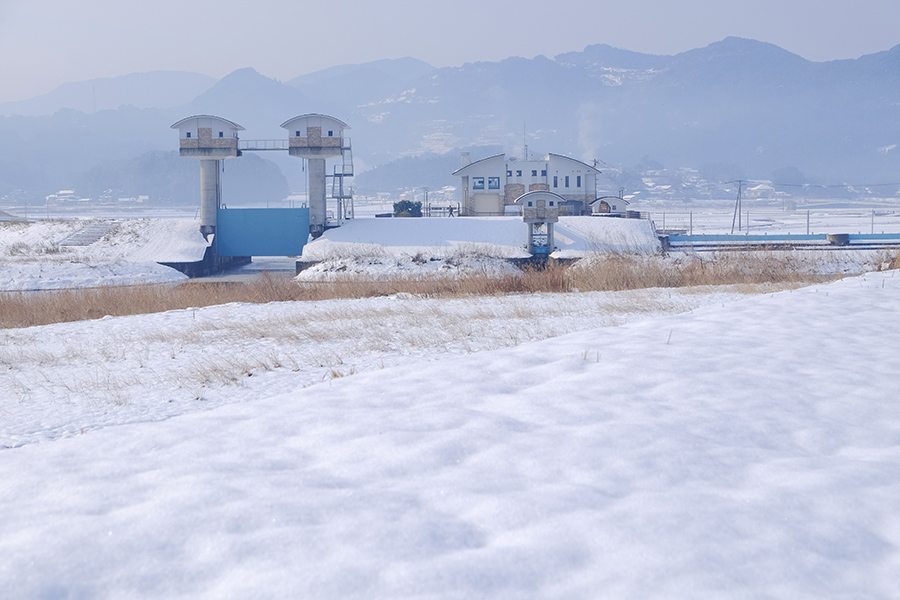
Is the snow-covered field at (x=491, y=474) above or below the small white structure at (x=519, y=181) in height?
below

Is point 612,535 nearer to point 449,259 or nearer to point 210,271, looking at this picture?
point 449,259

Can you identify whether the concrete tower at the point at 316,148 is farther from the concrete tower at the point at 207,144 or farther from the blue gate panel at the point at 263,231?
the concrete tower at the point at 207,144

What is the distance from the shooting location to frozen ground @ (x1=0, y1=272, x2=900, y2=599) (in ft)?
11.1

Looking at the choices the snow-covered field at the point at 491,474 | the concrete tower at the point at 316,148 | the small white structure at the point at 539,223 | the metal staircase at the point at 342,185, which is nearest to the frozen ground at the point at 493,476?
the snow-covered field at the point at 491,474

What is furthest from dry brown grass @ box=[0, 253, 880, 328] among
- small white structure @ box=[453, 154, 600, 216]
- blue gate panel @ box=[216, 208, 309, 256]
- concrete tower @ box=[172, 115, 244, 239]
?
small white structure @ box=[453, 154, 600, 216]

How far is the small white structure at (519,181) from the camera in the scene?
5931cm

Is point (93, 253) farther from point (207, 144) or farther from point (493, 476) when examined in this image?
point (493, 476)

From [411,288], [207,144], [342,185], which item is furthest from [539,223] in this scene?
[411,288]

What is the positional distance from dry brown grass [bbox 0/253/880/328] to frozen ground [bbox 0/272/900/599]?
9933 mm

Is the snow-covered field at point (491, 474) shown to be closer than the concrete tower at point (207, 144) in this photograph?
Yes

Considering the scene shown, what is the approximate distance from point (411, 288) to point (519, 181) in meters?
41.6

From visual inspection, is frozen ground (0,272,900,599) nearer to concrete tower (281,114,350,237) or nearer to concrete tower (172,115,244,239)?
concrete tower (281,114,350,237)

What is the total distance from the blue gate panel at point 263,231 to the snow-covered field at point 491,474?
4099 centimetres

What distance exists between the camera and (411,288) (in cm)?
1939
